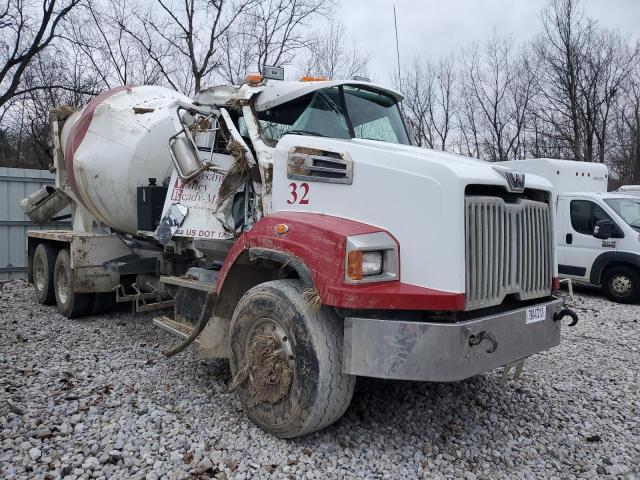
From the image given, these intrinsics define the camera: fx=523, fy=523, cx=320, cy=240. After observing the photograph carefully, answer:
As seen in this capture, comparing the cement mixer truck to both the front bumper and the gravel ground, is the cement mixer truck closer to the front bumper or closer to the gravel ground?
the front bumper

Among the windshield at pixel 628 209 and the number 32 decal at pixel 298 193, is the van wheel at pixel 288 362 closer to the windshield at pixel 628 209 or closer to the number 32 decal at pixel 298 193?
the number 32 decal at pixel 298 193

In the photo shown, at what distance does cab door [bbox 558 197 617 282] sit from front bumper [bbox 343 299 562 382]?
7607 millimetres

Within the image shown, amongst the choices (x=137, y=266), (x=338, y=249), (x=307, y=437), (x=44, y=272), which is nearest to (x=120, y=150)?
(x=137, y=266)

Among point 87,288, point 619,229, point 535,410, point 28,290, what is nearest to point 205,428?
point 535,410

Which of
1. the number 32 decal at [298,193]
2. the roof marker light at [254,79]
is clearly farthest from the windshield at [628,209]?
the number 32 decal at [298,193]

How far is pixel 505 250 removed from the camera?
3477 mm

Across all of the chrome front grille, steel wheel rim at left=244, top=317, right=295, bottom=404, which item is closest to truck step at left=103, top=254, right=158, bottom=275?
steel wheel rim at left=244, top=317, right=295, bottom=404

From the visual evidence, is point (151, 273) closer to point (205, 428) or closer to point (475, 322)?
point (205, 428)

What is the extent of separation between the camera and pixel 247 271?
4316 mm

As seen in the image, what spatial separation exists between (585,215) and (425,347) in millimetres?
8475

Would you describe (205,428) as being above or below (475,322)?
below

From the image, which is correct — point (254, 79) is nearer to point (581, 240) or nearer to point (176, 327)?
point (176, 327)

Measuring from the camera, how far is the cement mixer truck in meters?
3.18

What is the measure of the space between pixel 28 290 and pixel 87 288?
367 cm
